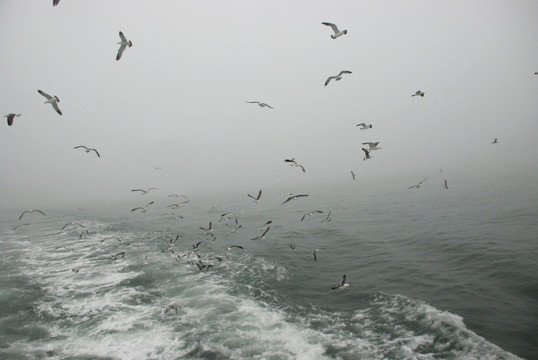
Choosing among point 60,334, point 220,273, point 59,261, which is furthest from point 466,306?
point 59,261

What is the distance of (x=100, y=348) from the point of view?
373 inches

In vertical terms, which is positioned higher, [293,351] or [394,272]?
[394,272]

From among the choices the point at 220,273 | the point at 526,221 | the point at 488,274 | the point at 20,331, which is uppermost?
the point at 526,221

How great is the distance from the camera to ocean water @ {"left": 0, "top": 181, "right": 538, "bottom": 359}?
29.2ft

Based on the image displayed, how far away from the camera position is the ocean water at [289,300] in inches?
351

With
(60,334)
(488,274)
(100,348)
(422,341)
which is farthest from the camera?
(488,274)

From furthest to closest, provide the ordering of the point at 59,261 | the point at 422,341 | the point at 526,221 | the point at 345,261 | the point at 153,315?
the point at 526,221
the point at 59,261
the point at 345,261
the point at 153,315
the point at 422,341

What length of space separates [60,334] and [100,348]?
2.15 m

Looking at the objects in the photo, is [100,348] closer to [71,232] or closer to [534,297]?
[534,297]

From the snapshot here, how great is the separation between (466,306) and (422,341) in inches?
121

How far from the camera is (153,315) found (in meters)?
11.5

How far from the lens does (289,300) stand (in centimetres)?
1219

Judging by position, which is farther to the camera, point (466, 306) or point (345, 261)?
point (345, 261)

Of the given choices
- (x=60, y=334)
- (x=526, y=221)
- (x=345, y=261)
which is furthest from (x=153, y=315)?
(x=526, y=221)
